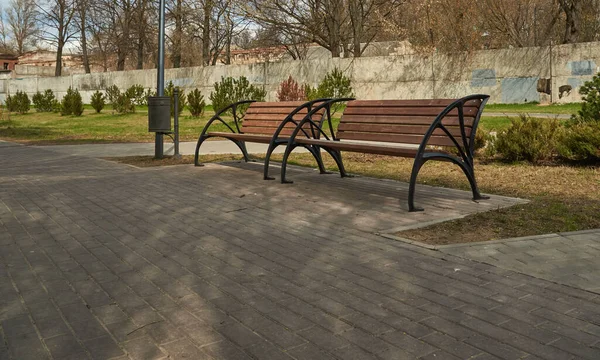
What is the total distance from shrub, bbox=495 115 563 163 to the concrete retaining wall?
530 inches

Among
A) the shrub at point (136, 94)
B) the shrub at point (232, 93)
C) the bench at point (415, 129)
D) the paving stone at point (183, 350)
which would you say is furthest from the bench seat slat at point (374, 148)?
the shrub at point (136, 94)

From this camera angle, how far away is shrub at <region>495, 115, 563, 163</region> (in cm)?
902

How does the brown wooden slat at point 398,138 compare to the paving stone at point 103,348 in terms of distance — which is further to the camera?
the brown wooden slat at point 398,138

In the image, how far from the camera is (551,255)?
14.1ft

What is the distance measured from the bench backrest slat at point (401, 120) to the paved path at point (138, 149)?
14.4ft

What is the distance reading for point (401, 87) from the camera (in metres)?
26.1

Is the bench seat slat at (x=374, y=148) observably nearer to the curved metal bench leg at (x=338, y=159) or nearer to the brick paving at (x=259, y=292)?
the brick paving at (x=259, y=292)

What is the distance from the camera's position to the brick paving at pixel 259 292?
2.88m

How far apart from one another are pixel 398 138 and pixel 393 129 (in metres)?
0.15

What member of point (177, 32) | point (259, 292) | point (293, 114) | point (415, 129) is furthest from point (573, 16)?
point (177, 32)

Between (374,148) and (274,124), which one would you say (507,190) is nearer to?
(374,148)

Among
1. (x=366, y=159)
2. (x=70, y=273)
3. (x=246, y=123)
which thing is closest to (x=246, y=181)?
(x=246, y=123)

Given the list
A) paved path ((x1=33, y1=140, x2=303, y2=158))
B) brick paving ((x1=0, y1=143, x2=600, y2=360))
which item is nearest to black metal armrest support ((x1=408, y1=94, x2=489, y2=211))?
brick paving ((x1=0, y1=143, x2=600, y2=360))

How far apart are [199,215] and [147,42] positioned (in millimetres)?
49291
